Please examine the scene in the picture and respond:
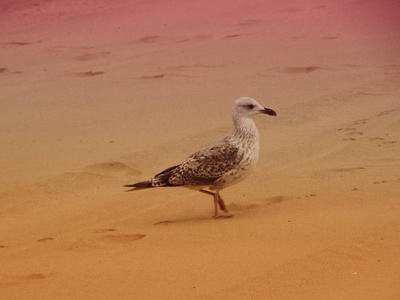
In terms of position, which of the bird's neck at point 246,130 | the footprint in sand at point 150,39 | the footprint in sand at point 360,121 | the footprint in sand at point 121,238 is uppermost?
the bird's neck at point 246,130

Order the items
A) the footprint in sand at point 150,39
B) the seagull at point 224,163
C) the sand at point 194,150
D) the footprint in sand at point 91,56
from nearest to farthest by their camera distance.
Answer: the sand at point 194,150 → the seagull at point 224,163 → the footprint in sand at point 91,56 → the footprint in sand at point 150,39

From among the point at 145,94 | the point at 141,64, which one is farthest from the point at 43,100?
the point at 141,64

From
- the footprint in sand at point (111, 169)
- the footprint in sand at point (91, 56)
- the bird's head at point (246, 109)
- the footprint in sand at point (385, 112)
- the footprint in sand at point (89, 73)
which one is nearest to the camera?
the bird's head at point (246, 109)

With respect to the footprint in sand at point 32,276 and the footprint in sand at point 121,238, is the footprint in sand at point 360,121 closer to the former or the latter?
the footprint in sand at point 121,238

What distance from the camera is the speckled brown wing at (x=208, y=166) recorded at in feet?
23.4

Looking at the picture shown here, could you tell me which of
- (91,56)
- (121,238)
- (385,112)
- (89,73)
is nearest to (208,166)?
(121,238)

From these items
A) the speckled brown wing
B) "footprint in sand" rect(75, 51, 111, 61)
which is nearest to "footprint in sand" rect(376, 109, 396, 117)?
the speckled brown wing

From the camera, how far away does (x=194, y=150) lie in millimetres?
10336

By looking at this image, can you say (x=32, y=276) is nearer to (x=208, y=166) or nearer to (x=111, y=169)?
(x=208, y=166)

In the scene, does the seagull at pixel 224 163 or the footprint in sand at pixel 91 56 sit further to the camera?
the footprint in sand at pixel 91 56

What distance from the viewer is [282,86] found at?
46.3 ft

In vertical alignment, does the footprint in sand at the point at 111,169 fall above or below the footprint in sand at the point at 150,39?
above

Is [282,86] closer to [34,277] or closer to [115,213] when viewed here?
[115,213]

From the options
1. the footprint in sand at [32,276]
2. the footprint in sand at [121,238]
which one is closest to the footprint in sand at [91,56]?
the footprint in sand at [121,238]
